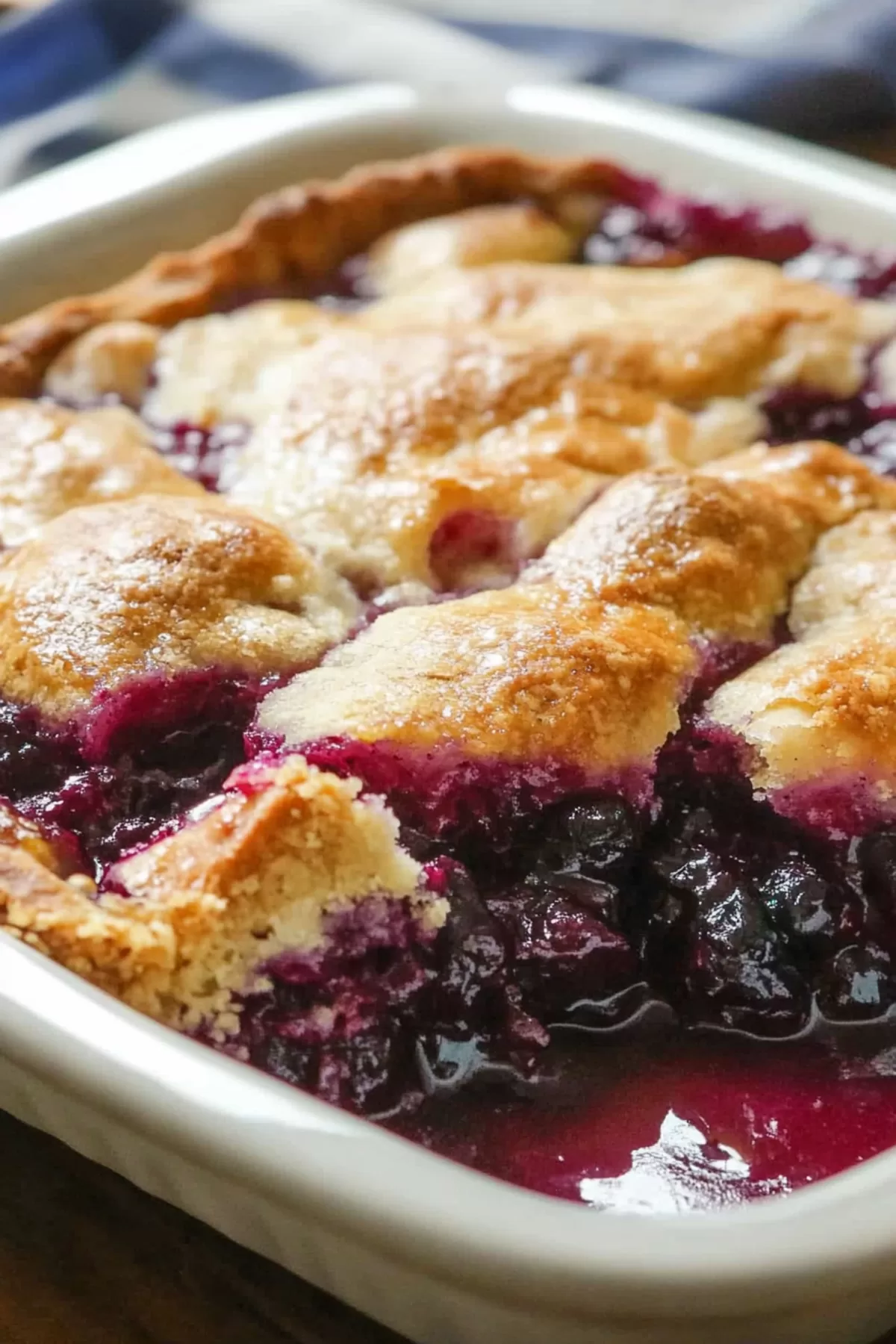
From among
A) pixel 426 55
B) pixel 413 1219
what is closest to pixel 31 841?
pixel 413 1219

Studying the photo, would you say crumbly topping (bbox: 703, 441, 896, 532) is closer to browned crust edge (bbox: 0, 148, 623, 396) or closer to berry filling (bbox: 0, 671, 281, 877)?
berry filling (bbox: 0, 671, 281, 877)

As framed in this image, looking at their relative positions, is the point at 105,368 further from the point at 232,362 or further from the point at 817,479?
the point at 817,479

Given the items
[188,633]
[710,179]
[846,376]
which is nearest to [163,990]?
[188,633]

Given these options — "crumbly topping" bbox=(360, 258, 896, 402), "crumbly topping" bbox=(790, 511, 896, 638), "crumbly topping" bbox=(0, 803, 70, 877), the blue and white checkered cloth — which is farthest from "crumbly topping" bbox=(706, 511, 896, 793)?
the blue and white checkered cloth

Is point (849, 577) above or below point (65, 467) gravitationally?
below

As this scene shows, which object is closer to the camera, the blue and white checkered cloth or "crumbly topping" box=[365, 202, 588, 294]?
"crumbly topping" box=[365, 202, 588, 294]

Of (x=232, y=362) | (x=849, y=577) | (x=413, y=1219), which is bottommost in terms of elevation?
(x=849, y=577)

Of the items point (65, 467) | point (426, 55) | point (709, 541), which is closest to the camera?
point (709, 541)

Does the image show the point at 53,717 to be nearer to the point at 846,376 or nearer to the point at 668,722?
the point at 668,722
